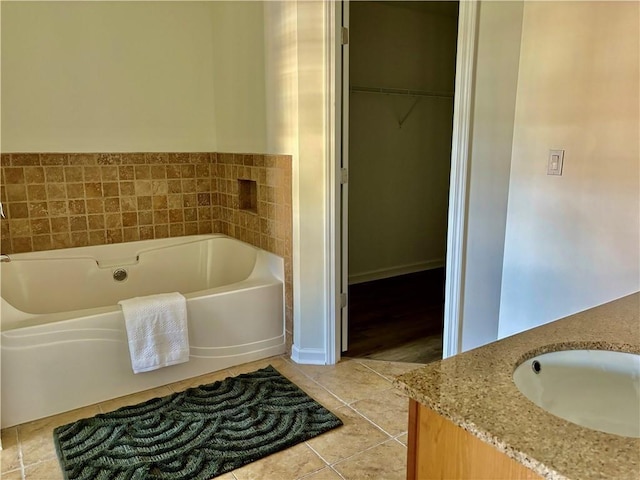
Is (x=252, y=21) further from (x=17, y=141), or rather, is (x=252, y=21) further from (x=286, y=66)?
(x=17, y=141)

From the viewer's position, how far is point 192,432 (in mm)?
2189

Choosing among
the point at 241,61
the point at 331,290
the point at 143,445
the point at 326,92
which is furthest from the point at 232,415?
the point at 241,61

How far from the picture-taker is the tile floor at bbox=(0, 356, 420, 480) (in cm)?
196

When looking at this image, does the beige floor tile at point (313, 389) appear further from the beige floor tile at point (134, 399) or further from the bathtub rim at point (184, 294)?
the beige floor tile at point (134, 399)

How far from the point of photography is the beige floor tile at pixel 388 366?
278 centimetres

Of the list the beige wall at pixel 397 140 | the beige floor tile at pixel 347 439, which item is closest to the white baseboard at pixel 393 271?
the beige wall at pixel 397 140

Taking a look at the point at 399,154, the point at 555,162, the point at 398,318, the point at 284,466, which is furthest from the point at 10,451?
the point at 399,154

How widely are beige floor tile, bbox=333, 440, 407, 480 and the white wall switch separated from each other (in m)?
1.34

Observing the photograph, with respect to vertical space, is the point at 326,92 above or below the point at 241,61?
below

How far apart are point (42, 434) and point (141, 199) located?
170 cm

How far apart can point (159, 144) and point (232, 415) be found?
2.03 meters

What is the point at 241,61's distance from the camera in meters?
3.27

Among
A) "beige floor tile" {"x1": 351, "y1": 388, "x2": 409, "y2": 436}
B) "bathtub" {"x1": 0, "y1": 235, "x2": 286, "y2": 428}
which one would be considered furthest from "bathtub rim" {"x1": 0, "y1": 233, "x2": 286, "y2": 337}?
"beige floor tile" {"x1": 351, "y1": 388, "x2": 409, "y2": 436}

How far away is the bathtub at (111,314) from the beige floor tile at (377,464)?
108 centimetres
